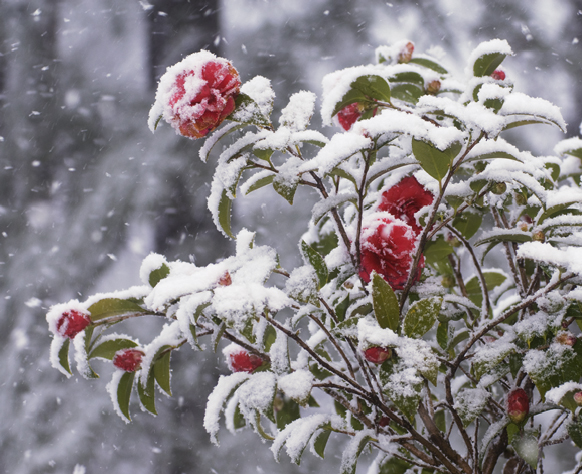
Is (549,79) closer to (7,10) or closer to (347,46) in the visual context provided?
(347,46)

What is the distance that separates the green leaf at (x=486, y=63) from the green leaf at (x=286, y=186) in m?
0.25

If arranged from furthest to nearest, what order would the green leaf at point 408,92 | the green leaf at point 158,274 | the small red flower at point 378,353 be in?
1. the green leaf at point 408,92
2. the green leaf at point 158,274
3. the small red flower at point 378,353

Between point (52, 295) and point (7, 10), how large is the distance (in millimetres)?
1585

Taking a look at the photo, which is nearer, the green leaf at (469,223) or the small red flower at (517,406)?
the small red flower at (517,406)

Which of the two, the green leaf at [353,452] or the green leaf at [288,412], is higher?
the green leaf at [353,452]

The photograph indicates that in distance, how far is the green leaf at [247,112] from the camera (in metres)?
0.39

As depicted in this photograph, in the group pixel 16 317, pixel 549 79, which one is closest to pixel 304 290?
pixel 549 79

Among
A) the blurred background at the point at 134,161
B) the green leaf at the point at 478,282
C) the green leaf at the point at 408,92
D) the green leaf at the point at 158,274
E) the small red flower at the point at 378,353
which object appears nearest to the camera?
the small red flower at the point at 378,353

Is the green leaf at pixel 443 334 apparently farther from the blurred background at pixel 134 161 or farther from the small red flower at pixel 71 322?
the blurred background at pixel 134 161

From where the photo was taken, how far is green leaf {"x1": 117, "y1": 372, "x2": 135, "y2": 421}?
1.67 ft

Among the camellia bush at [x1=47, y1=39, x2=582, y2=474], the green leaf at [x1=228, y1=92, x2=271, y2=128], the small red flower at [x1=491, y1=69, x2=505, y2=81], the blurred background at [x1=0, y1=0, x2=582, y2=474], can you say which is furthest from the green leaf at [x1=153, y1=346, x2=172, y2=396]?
the blurred background at [x1=0, y1=0, x2=582, y2=474]

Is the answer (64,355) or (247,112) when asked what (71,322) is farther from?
(247,112)

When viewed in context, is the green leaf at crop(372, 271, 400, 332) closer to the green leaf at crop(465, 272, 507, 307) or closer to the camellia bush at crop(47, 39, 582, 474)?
the camellia bush at crop(47, 39, 582, 474)

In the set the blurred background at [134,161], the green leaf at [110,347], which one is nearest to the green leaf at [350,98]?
the green leaf at [110,347]
